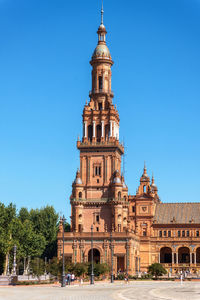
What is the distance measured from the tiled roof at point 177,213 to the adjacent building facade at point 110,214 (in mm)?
246

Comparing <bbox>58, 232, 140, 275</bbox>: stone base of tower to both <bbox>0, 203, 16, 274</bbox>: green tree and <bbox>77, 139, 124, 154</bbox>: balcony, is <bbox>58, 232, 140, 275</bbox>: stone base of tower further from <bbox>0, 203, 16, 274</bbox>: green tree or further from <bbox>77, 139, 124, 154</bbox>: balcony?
<bbox>77, 139, 124, 154</bbox>: balcony

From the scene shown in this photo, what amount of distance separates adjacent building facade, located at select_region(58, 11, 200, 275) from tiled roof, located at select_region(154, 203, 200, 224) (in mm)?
246

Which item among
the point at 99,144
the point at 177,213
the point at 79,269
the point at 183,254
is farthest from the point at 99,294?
the point at 177,213

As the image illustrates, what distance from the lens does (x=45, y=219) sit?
145500mm

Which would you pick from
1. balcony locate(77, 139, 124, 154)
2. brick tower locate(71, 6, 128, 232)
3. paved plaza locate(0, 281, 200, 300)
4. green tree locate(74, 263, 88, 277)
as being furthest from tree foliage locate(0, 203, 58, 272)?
paved plaza locate(0, 281, 200, 300)

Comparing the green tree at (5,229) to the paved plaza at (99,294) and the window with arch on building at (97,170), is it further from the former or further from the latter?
the paved plaza at (99,294)

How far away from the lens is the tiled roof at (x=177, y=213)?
14338 cm

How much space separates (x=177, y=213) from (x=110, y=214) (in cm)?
2915

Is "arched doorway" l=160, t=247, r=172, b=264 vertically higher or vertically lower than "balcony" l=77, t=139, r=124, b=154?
lower

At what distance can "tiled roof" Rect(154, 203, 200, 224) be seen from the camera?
143375 millimetres

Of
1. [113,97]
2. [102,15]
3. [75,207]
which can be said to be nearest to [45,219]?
[75,207]

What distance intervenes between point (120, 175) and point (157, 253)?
23.6 metres

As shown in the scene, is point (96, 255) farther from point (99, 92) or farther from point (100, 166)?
point (99, 92)

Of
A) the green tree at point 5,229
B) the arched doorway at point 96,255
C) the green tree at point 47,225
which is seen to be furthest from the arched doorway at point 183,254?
the green tree at point 5,229
